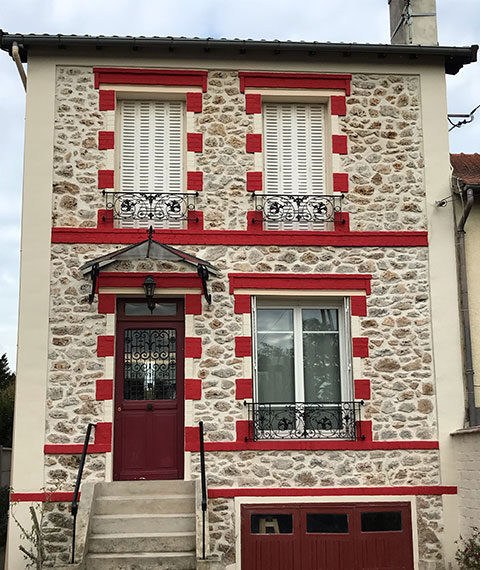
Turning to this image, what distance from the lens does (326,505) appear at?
32.6ft

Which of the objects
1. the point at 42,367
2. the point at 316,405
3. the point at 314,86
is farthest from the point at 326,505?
the point at 314,86

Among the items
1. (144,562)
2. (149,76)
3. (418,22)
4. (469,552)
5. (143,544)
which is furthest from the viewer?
(418,22)

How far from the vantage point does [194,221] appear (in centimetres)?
1059

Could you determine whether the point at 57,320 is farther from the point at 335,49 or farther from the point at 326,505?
the point at 335,49

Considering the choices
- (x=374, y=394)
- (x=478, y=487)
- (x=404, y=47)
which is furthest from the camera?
(x=404, y=47)

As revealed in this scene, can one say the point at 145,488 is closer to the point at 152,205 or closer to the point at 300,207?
the point at 152,205

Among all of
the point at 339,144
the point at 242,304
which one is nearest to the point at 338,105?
the point at 339,144

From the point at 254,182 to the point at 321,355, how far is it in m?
2.50

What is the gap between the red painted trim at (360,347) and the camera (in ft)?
34.1

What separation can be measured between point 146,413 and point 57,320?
1660mm

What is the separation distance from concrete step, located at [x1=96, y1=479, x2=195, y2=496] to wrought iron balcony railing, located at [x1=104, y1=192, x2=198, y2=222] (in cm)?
→ 343

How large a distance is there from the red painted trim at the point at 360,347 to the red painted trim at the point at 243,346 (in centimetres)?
136

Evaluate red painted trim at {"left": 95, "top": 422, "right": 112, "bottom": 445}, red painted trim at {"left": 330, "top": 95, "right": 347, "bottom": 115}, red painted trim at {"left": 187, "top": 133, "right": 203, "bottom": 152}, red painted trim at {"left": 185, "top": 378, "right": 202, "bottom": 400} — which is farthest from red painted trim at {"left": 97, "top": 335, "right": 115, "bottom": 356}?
red painted trim at {"left": 330, "top": 95, "right": 347, "bottom": 115}

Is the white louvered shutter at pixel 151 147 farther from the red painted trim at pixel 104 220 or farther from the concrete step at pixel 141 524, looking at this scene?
the concrete step at pixel 141 524
